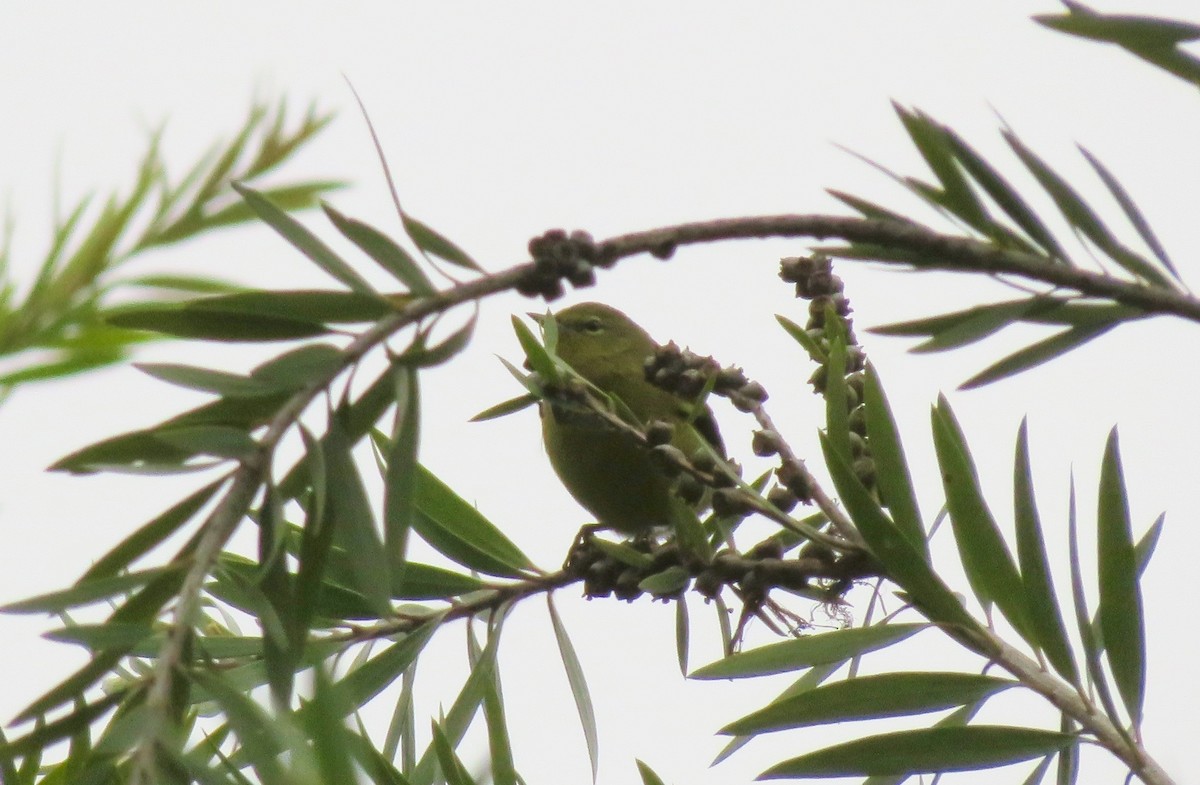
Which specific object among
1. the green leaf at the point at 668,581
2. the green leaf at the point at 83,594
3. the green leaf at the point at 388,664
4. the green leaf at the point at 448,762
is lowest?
the green leaf at the point at 448,762

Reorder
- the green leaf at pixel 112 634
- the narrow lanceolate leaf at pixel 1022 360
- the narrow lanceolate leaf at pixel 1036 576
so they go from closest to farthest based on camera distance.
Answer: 1. the green leaf at pixel 112 634
2. the narrow lanceolate leaf at pixel 1022 360
3. the narrow lanceolate leaf at pixel 1036 576

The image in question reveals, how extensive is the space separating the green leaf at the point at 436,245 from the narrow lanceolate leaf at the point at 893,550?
53 cm

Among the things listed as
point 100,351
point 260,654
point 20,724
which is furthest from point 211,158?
point 20,724

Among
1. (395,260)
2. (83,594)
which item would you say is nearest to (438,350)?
(395,260)

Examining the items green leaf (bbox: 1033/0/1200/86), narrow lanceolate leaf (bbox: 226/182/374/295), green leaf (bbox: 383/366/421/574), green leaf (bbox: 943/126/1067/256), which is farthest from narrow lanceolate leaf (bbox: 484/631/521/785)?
green leaf (bbox: 1033/0/1200/86)

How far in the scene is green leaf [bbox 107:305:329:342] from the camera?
122 centimetres

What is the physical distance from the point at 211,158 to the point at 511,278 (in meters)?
0.83

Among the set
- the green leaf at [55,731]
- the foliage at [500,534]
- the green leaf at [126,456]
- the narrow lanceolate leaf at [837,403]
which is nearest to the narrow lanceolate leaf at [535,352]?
the foliage at [500,534]

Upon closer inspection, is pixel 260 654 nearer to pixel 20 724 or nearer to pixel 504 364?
pixel 504 364

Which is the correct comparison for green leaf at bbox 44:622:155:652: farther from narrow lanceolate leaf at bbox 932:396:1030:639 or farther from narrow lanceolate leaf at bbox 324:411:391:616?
narrow lanceolate leaf at bbox 932:396:1030:639

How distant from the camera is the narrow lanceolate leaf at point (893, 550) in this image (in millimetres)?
1510

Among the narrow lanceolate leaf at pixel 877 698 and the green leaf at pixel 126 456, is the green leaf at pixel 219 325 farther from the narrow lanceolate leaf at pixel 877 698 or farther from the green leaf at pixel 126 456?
the narrow lanceolate leaf at pixel 877 698

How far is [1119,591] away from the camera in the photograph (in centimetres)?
153

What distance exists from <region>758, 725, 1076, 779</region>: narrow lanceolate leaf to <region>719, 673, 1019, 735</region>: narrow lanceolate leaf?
4 centimetres
